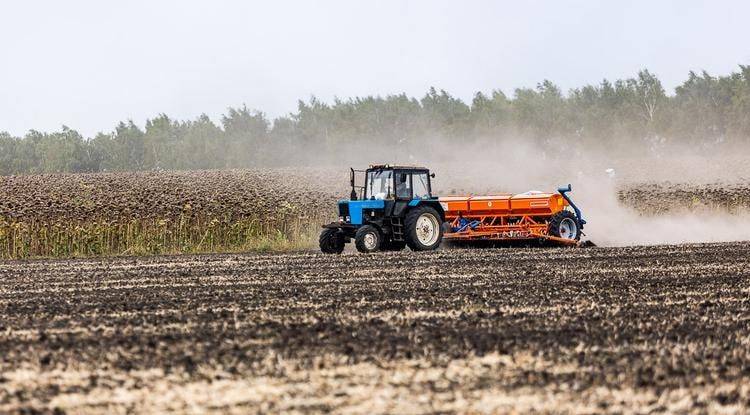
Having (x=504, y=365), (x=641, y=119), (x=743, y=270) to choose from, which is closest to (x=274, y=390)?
(x=504, y=365)

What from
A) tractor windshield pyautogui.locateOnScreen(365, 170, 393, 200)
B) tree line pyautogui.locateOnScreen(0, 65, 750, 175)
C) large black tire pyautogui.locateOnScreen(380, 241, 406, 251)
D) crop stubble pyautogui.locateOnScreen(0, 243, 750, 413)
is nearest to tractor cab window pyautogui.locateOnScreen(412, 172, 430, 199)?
tractor windshield pyautogui.locateOnScreen(365, 170, 393, 200)

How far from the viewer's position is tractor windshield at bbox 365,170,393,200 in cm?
2188

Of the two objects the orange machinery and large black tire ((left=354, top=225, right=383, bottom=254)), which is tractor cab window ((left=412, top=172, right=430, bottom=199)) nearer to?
the orange machinery

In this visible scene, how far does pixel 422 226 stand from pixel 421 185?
918mm

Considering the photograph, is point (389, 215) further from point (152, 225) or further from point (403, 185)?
point (152, 225)

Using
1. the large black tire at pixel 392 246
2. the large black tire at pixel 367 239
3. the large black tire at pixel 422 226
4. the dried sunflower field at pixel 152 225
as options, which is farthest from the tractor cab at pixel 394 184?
the dried sunflower field at pixel 152 225

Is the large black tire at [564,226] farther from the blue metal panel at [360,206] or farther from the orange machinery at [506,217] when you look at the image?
the blue metal panel at [360,206]

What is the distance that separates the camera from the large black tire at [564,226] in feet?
75.5

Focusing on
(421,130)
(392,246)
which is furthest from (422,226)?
(421,130)

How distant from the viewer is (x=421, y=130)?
253 feet

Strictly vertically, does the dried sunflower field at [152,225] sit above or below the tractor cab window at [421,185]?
below

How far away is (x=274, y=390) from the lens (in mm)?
6887

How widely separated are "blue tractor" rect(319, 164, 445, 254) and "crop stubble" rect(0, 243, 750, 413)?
537 centimetres

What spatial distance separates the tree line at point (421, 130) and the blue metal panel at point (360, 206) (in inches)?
1768
